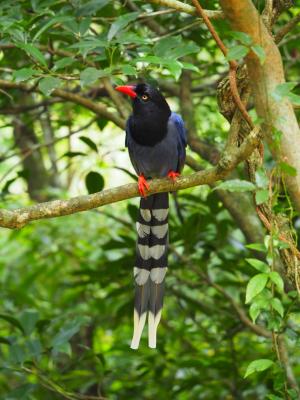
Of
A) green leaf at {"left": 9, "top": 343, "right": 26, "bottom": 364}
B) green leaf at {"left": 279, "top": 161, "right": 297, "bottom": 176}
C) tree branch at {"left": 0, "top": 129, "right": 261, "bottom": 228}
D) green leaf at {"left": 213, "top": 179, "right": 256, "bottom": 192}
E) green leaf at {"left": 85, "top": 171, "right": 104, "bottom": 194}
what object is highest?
green leaf at {"left": 85, "top": 171, "right": 104, "bottom": 194}

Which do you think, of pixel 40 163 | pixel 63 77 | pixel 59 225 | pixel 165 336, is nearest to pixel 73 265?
pixel 59 225

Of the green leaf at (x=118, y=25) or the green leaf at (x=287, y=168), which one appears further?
the green leaf at (x=118, y=25)

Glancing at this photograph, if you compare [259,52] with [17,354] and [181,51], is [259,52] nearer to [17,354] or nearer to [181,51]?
[181,51]

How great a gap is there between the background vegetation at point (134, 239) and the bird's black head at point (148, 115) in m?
0.22

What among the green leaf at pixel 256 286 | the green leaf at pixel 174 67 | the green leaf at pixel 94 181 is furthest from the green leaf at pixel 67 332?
the green leaf at pixel 256 286

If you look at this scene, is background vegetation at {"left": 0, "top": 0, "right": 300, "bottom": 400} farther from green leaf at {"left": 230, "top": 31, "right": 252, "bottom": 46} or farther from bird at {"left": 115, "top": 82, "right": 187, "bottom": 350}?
bird at {"left": 115, "top": 82, "right": 187, "bottom": 350}

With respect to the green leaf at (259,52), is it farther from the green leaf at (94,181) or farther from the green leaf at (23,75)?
the green leaf at (94,181)

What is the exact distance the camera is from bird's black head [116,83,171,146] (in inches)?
169

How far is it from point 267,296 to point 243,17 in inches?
37.9

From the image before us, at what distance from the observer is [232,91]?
2734 mm

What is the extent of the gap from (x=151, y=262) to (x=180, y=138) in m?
0.82

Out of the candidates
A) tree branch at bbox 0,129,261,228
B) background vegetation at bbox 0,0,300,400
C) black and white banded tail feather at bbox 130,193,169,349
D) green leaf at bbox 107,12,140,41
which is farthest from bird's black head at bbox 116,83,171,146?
tree branch at bbox 0,129,261,228

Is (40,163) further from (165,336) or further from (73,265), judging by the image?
(165,336)

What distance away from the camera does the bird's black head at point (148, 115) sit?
169 inches
